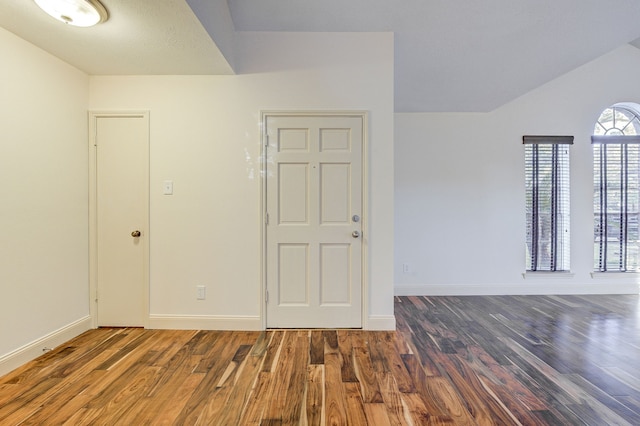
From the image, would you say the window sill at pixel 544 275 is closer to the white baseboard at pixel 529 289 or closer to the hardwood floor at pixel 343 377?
the white baseboard at pixel 529 289

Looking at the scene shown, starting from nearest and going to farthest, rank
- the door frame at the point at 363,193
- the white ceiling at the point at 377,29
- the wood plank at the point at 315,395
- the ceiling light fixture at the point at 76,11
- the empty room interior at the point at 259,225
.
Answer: the wood plank at the point at 315,395
the ceiling light fixture at the point at 76,11
the empty room interior at the point at 259,225
the white ceiling at the point at 377,29
the door frame at the point at 363,193

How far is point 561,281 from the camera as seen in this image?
396 cm

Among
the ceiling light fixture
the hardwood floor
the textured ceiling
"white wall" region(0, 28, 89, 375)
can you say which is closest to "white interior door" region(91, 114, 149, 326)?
"white wall" region(0, 28, 89, 375)

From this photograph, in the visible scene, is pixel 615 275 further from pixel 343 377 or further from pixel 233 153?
pixel 233 153

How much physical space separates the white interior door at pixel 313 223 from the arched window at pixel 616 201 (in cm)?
362

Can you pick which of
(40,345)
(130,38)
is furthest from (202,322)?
(130,38)

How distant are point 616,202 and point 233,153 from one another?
499cm

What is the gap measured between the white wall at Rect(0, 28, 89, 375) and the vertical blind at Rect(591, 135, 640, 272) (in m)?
6.04

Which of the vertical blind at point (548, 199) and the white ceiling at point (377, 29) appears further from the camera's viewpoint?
the vertical blind at point (548, 199)

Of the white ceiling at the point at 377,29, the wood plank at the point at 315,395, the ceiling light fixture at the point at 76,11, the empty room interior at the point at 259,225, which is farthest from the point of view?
the white ceiling at the point at 377,29

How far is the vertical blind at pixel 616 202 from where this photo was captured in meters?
3.98

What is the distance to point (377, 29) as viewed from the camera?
267 centimetres

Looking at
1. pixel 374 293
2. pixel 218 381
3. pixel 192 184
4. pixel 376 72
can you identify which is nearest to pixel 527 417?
pixel 374 293

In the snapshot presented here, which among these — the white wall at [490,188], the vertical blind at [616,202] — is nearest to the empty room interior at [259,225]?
the white wall at [490,188]
